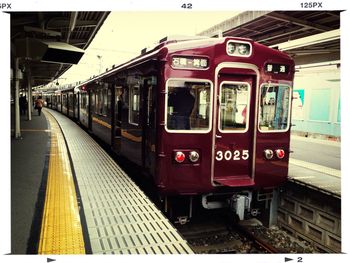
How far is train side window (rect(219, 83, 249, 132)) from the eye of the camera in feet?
13.7

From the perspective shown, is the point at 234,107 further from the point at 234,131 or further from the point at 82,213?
the point at 82,213

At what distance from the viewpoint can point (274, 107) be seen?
4414 mm

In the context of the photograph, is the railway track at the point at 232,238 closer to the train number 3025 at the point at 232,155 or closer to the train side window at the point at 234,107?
the train number 3025 at the point at 232,155

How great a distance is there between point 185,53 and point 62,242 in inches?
98.9

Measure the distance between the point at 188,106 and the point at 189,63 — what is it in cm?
54

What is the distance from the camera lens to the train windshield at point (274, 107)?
4.32 m

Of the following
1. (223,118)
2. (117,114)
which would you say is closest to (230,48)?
(223,118)

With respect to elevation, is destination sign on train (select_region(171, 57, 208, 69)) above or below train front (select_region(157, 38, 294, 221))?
above

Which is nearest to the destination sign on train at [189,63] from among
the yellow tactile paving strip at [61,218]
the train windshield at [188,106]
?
the train windshield at [188,106]

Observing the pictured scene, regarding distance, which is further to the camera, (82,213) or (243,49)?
(243,49)

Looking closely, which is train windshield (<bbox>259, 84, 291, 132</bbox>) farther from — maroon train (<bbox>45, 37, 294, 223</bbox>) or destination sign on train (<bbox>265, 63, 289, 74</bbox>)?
destination sign on train (<bbox>265, 63, 289, 74</bbox>)

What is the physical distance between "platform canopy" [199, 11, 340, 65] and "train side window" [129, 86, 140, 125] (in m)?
1.55

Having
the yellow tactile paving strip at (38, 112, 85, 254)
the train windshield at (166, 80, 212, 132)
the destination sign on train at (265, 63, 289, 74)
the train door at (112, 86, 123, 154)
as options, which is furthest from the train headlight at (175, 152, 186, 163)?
the train door at (112, 86, 123, 154)
